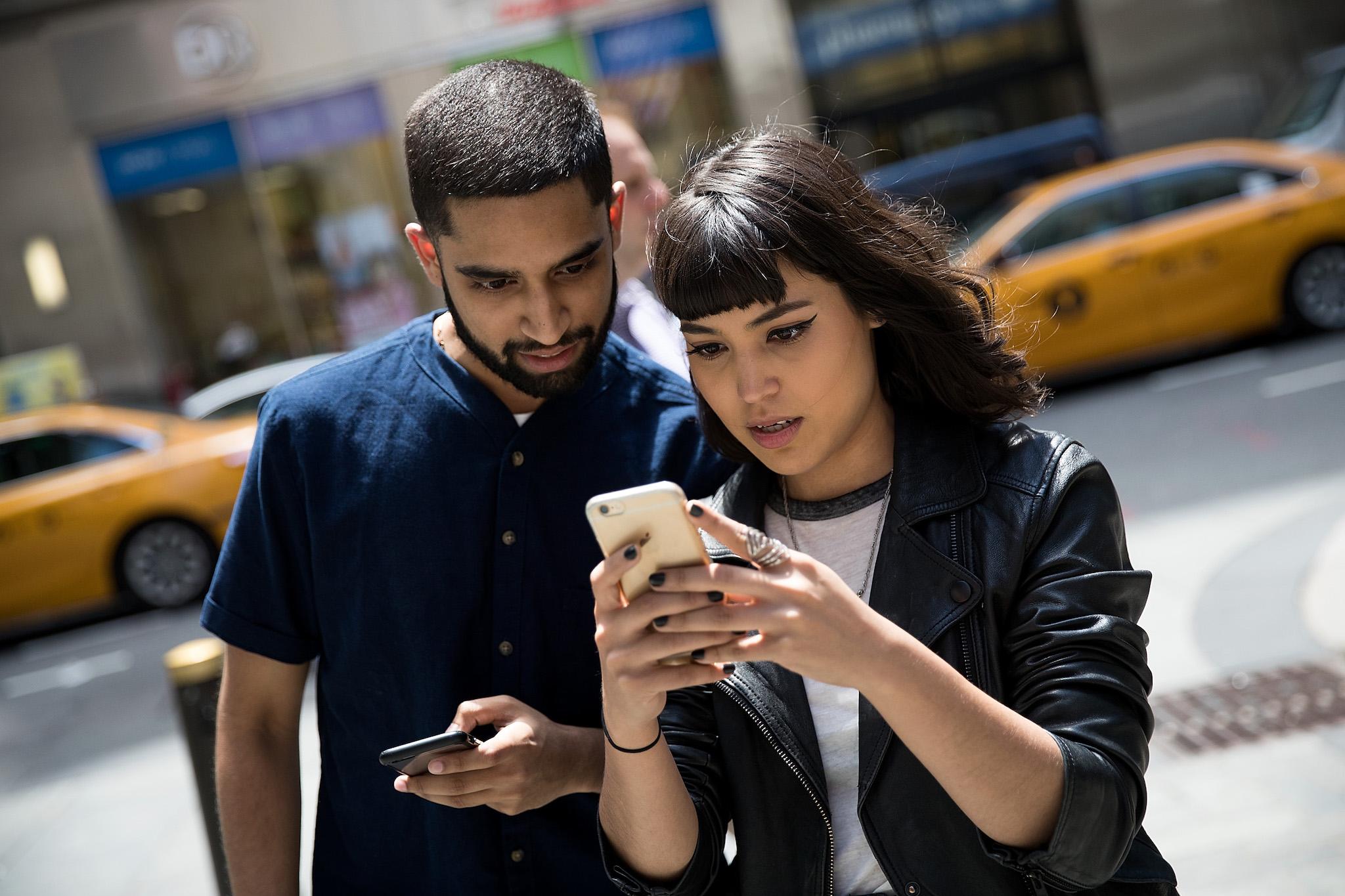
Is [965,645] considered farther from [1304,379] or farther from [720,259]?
[1304,379]

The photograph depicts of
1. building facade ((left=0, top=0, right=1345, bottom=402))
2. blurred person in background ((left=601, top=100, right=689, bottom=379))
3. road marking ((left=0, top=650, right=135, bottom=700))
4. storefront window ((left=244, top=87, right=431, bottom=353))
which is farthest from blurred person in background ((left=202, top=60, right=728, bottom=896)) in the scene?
storefront window ((left=244, top=87, right=431, bottom=353))

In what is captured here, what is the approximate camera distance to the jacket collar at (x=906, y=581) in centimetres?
188

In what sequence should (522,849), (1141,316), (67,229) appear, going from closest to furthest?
(522,849)
(1141,316)
(67,229)

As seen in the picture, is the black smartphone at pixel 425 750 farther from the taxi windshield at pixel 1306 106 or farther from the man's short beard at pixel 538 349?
the taxi windshield at pixel 1306 106

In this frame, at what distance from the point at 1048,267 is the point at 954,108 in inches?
247

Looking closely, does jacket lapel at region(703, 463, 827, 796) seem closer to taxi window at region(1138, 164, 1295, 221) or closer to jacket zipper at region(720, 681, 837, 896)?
jacket zipper at region(720, 681, 837, 896)

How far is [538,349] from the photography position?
7.04 ft

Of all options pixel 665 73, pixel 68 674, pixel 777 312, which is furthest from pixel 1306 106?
pixel 777 312

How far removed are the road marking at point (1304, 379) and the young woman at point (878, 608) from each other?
7.60m

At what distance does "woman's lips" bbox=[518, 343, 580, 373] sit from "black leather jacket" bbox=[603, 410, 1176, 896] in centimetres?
41

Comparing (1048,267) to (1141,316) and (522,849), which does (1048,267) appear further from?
(522,849)

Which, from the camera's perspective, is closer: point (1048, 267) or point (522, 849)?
point (522, 849)

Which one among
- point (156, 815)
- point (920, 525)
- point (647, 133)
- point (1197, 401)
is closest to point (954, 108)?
point (647, 133)

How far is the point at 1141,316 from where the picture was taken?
Answer: 1017cm
